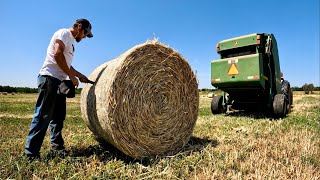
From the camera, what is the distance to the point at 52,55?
Result: 13.9 feet

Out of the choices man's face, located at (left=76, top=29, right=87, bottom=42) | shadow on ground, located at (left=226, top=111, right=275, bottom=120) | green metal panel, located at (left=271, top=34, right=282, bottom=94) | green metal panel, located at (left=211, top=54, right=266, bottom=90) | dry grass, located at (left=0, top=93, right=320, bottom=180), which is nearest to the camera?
dry grass, located at (left=0, top=93, right=320, bottom=180)

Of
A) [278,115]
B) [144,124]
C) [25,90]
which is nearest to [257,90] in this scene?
[278,115]

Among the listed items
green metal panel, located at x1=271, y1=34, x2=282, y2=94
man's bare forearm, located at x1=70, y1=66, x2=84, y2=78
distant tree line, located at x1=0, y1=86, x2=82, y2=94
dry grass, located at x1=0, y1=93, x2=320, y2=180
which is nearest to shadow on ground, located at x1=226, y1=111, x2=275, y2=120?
green metal panel, located at x1=271, y1=34, x2=282, y2=94

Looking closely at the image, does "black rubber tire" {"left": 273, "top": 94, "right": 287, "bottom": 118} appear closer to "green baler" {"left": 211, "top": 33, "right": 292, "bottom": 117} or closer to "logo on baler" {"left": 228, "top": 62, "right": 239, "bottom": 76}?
"green baler" {"left": 211, "top": 33, "right": 292, "bottom": 117}

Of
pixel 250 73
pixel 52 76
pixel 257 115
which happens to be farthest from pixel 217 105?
pixel 52 76

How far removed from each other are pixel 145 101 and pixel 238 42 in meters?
5.41

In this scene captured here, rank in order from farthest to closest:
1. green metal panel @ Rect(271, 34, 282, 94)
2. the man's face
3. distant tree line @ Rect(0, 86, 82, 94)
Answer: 1. distant tree line @ Rect(0, 86, 82, 94)
2. green metal panel @ Rect(271, 34, 282, 94)
3. the man's face

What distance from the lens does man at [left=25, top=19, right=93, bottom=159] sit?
13.4 feet

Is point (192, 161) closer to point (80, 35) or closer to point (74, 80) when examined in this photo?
point (74, 80)

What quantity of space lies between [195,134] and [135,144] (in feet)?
6.62

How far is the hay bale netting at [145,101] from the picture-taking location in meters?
4.09

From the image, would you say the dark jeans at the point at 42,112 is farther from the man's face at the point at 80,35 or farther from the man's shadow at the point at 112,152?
the man's face at the point at 80,35

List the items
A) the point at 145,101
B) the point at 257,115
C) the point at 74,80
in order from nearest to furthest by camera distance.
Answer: the point at 74,80, the point at 145,101, the point at 257,115

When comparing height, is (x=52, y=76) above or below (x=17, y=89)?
below
